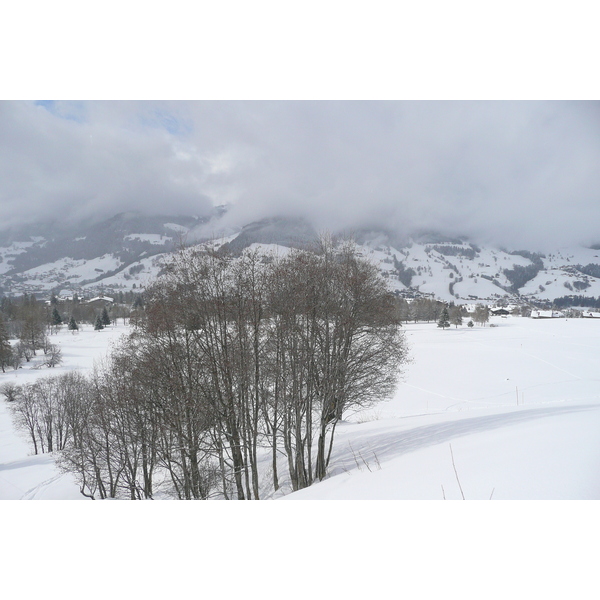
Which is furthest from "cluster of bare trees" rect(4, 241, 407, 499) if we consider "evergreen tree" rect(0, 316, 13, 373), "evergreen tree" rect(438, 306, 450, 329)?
"evergreen tree" rect(438, 306, 450, 329)

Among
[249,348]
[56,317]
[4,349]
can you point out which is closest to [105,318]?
[56,317]

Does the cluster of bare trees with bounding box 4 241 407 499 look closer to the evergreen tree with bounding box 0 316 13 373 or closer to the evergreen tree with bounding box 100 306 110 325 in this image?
the evergreen tree with bounding box 0 316 13 373

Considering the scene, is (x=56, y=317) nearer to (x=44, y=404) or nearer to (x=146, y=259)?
(x=44, y=404)

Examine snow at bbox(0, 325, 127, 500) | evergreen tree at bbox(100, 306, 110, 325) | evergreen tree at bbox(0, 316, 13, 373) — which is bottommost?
snow at bbox(0, 325, 127, 500)

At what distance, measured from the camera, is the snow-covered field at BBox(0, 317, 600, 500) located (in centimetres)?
274

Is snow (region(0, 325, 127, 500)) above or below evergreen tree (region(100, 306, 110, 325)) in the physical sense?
below

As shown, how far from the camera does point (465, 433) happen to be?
492 centimetres

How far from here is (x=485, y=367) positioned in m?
25.9

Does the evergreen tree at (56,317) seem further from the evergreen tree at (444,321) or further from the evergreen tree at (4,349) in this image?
the evergreen tree at (444,321)

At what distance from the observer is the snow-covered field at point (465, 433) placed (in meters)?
2.74

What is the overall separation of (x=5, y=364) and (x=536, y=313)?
10023 cm

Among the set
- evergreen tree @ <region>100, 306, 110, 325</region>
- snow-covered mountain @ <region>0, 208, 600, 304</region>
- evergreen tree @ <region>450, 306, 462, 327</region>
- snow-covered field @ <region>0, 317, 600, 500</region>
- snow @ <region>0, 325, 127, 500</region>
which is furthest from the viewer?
evergreen tree @ <region>450, 306, 462, 327</region>

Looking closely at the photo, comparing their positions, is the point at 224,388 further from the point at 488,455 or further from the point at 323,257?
the point at 488,455

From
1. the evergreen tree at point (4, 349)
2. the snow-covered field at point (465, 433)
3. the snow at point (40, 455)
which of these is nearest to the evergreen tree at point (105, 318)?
the snow at point (40, 455)
